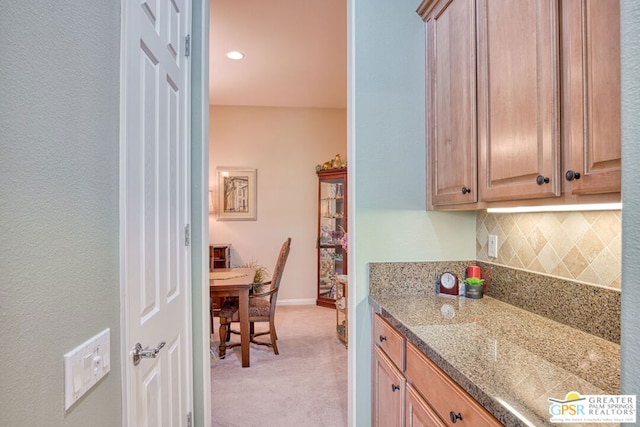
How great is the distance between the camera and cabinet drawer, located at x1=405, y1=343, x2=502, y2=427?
0.91 meters

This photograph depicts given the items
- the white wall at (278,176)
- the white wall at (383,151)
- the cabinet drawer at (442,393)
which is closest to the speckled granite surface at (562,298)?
the white wall at (383,151)

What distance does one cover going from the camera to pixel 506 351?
1074 millimetres

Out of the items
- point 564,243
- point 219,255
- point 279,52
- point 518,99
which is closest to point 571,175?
point 518,99

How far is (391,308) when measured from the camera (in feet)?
5.19

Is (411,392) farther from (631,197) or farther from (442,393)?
(631,197)

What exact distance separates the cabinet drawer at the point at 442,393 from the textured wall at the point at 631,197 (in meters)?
0.44

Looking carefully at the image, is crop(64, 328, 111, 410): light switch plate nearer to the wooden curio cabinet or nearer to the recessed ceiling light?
the recessed ceiling light

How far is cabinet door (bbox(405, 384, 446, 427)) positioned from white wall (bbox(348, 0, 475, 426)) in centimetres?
55

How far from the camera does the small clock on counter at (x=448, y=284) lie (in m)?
1.83

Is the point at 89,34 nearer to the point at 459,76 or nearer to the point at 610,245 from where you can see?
the point at 459,76

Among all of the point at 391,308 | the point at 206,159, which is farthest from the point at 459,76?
the point at 206,159

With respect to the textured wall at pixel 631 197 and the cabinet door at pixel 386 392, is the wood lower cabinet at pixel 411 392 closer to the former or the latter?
the cabinet door at pixel 386 392

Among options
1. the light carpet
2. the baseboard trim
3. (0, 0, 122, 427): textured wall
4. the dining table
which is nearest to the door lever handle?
(0, 0, 122, 427): textured wall

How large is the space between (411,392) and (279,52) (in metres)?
3.34
